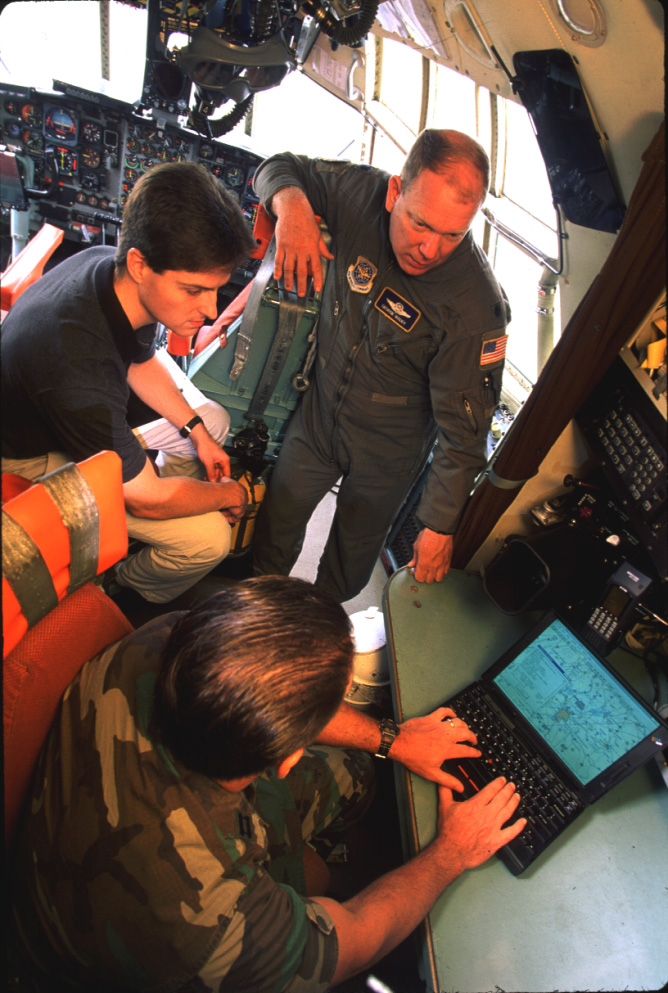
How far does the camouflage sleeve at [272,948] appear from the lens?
2.80 ft

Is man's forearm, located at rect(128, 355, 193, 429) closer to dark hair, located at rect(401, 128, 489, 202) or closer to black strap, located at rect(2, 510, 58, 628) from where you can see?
dark hair, located at rect(401, 128, 489, 202)

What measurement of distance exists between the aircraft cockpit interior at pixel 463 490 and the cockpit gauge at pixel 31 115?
2.04m

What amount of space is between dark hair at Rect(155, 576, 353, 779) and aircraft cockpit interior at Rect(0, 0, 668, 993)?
0.12m

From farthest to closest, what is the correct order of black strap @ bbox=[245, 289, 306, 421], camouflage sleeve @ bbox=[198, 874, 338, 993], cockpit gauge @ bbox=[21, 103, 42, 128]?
cockpit gauge @ bbox=[21, 103, 42, 128], black strap @ bbox=[245, 289, 306, 421], camouflage sleeve @ bbox=[198, 874, 338, 993]

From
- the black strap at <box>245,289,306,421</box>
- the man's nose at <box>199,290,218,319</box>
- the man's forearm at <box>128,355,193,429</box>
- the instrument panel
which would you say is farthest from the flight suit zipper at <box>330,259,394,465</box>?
the instrument panel

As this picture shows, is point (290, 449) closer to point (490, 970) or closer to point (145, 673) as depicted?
point (145, 673)

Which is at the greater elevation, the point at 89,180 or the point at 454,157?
the point at 454,157

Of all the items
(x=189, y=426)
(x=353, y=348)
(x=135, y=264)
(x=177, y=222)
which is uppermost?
(x=177, y=222)

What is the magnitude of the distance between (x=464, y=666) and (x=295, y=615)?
0.72 metres

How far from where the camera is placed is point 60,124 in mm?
3785

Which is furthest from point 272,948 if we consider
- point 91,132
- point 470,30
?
point 91,132

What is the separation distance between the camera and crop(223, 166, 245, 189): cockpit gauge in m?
4.25

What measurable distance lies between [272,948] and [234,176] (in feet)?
15.4

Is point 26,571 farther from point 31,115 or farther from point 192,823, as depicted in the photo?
point 31,115
